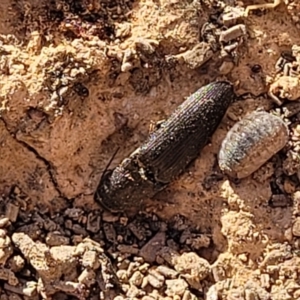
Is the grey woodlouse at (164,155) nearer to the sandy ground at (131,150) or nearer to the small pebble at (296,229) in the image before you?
the sandy ground at (131,150)

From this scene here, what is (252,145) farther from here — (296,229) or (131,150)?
(131,150)

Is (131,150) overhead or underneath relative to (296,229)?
overhead

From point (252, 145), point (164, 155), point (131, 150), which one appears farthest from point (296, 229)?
point (131, 150)

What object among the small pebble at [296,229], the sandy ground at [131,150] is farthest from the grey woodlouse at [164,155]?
the small pebble at [296,229]

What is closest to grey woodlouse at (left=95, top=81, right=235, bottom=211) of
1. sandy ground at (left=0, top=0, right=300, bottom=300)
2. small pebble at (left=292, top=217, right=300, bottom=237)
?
sandy ground at (left=0, top=0, right=300, bottom=300)

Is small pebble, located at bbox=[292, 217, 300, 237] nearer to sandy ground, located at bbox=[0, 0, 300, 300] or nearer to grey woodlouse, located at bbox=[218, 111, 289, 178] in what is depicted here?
sandy ground, located at bbox=[0, 0, 300, 300]
